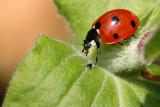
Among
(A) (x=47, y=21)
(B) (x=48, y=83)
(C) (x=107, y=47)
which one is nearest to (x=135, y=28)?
(C) (x=107, y=47)

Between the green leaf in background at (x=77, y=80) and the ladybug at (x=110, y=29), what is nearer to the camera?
the green leaf in background at (x=77, y=80)

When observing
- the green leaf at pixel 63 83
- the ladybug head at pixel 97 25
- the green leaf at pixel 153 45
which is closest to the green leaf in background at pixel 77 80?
the green leaf at pixel 63 83

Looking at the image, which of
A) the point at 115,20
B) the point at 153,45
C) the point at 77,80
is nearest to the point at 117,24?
the point at 115,20

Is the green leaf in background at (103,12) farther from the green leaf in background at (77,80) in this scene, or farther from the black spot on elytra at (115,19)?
the black spot on elytra at (115,19)

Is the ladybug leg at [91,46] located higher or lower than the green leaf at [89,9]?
lower

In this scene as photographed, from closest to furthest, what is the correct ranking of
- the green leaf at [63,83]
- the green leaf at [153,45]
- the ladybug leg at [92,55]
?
the green leaf at [153,45], the green leaf at [63,83], the ladybug leg at [92,55]

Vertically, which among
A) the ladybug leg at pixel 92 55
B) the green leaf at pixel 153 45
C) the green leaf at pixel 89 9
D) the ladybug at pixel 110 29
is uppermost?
the green leaf at pixel 89 9

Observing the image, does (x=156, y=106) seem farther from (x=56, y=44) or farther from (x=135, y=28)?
(x=56, y=44)

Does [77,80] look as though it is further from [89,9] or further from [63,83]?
[89,9]
